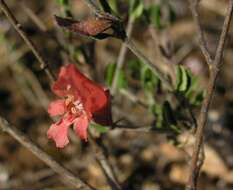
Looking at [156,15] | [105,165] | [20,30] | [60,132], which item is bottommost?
[105,165]

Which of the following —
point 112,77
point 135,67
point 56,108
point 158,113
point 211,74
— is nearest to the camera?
point 211,74

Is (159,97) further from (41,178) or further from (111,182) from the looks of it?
(41,178)

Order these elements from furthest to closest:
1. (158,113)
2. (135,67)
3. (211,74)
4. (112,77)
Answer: (135,67) < (112,77) < (158,113) < (211,74)

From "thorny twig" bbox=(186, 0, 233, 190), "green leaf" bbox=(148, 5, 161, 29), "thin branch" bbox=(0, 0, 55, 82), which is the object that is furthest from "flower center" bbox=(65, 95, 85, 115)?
"green leaf" bbox=(148, 5, 161, 29)

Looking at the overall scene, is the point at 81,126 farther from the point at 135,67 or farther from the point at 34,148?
the point at 135,67

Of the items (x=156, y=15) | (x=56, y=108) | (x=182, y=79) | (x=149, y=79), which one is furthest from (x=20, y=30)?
(x=156, y=15)

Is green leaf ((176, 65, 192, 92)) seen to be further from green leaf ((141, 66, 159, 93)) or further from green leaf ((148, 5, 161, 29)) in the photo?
green leaf ((148, 5, 161, 29))
